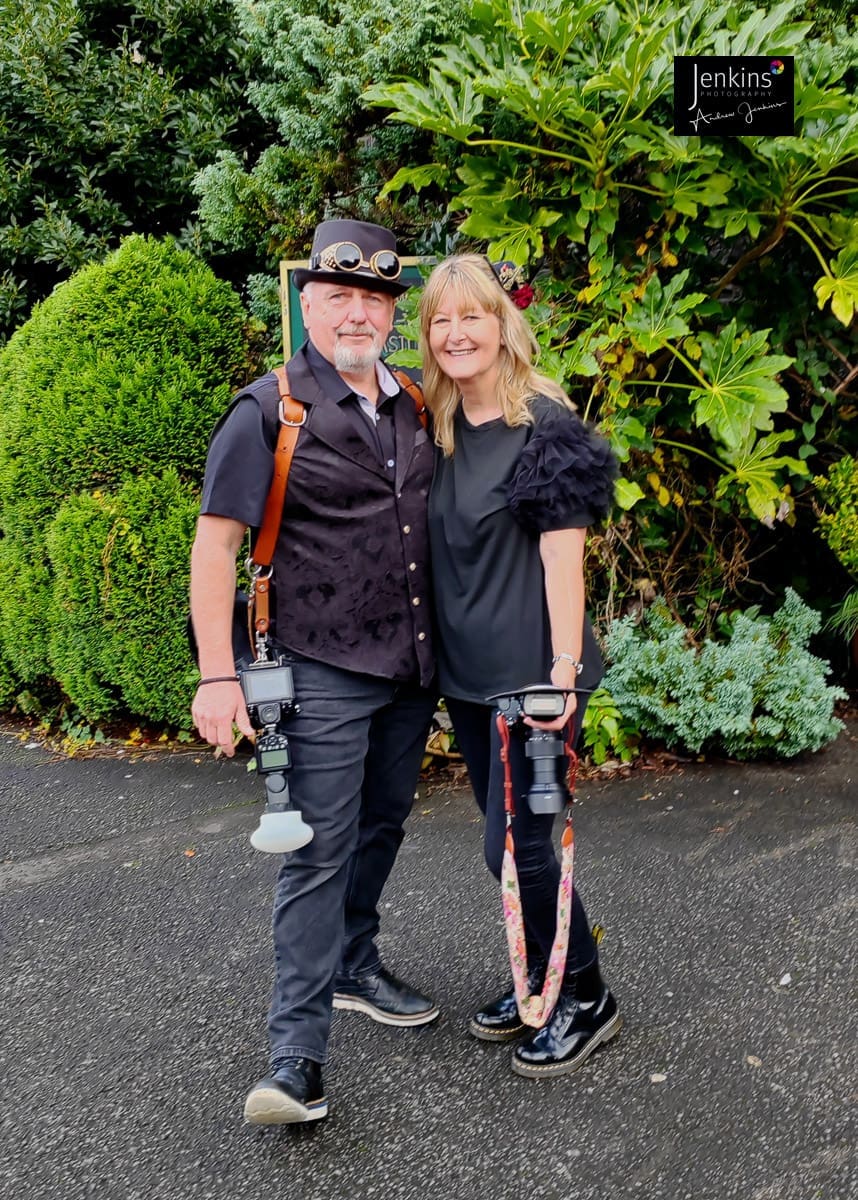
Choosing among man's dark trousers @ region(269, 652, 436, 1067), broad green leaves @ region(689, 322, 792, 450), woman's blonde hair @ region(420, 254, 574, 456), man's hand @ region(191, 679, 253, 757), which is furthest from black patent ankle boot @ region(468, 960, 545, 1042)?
broad green leaves @ region(689, 322, 792, 450)

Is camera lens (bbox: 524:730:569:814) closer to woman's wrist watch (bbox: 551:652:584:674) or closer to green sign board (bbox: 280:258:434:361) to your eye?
woman's wrist watch (bbox: 551:652:584:674)

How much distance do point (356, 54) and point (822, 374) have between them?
8.34ft

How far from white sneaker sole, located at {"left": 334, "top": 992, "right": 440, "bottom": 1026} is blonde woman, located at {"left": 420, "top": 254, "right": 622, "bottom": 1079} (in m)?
0.32

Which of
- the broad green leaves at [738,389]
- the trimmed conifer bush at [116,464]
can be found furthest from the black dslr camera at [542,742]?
the trimmed conifer bush at [116,464]

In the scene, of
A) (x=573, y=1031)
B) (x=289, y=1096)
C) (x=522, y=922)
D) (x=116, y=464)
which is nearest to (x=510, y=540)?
(x=522, y=922)

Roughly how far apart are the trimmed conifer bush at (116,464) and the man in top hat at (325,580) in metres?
2.40

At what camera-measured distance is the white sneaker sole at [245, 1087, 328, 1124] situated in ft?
7.50

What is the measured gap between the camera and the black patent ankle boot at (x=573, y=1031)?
2588 millimetres

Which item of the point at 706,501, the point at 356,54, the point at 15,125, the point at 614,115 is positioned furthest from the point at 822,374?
the point at 15,125

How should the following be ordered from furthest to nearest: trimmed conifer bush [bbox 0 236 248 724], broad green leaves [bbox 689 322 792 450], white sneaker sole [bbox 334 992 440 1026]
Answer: trimmed conifer bush [bbox 0 236 248 724], broad green leaves [bbox 689 322 792 450], white sneaker sole [bbox 334 992 440 1026]

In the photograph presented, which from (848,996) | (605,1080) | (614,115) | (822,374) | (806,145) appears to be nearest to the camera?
(605,1080)

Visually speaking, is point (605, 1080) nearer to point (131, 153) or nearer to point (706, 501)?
point (706, 501)

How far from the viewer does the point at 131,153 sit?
632cm

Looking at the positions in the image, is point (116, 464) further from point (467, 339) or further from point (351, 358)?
point (467, 339)
